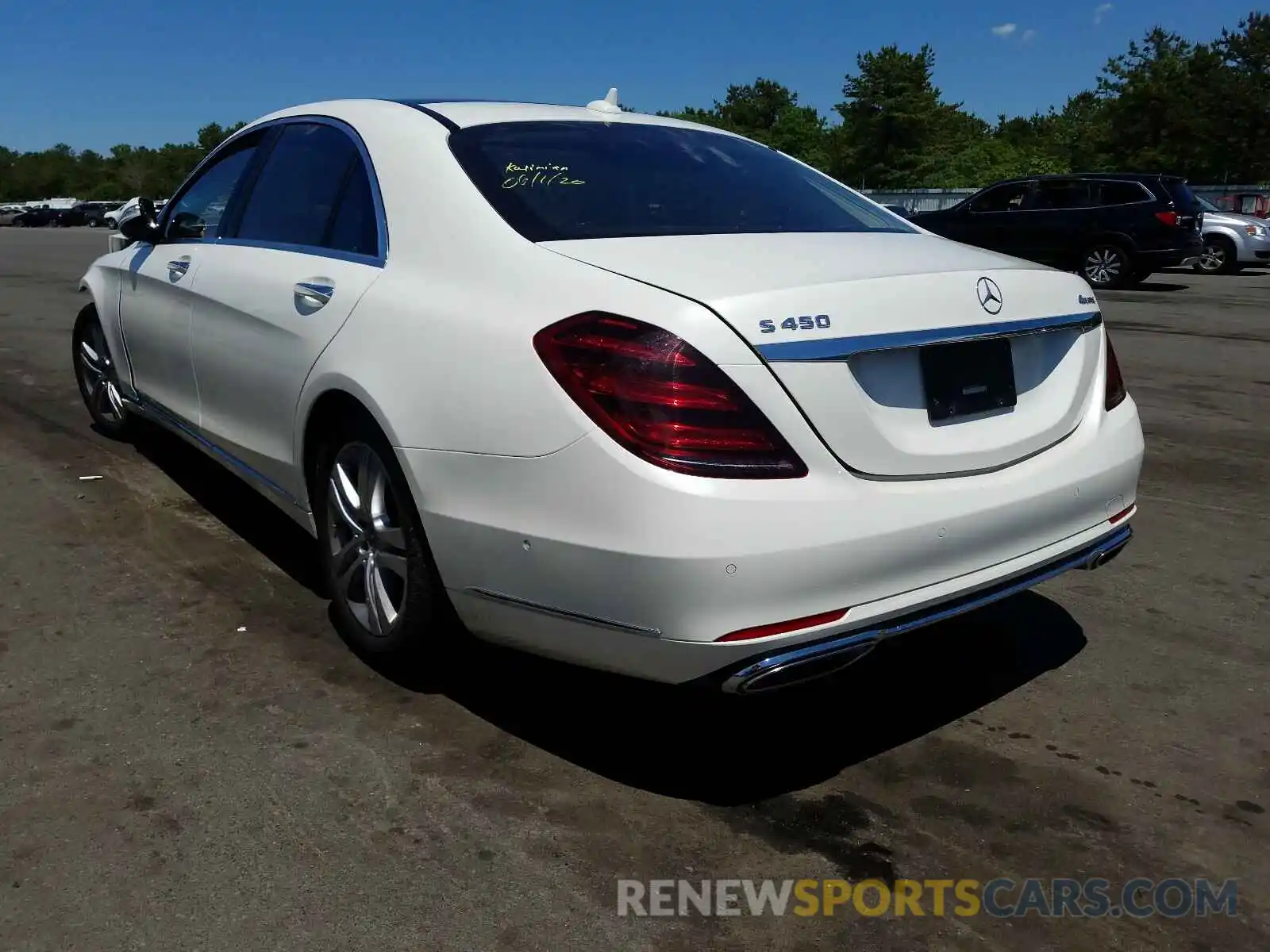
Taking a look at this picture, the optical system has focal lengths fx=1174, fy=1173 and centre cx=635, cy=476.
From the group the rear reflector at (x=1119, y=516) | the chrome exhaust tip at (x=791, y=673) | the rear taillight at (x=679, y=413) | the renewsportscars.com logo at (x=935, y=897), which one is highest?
the rear taillight at (x=679, y=413)

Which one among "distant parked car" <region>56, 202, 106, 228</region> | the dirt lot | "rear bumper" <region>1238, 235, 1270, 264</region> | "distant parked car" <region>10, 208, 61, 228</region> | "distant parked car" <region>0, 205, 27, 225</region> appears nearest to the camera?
the dirt lot

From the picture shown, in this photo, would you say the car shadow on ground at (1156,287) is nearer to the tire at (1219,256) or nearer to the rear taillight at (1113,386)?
the tire at (1219,256)

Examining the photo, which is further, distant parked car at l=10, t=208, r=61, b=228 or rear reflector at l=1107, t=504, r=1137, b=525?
distant parked car at l=10, t=208, r=61, b=228

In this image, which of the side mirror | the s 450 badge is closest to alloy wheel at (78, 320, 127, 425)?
the side mirror

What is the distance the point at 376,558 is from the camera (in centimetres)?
335

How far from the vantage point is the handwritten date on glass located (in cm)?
322

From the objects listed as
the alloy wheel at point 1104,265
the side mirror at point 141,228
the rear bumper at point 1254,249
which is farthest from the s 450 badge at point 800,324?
the rear bumper at point 1254,249

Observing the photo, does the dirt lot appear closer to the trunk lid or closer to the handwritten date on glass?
the trunk lid

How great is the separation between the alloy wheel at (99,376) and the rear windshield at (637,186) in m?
3.33

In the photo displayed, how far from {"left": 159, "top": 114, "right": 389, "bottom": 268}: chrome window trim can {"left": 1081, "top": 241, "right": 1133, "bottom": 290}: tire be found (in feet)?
50.9

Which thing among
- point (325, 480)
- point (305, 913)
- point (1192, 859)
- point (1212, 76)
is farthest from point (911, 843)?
point (1212, 76)

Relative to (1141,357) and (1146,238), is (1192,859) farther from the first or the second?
(1146,238)

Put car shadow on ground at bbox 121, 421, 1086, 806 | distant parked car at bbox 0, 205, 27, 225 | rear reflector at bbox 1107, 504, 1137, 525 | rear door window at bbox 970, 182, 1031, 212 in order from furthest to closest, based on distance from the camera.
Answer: distant parked car at bbox 0, 205, 27, 225 → rear door window at bbox 970, 182, 1031, 212 → rear reflector at bbox 1107, 504, 1137, 525 → car shadow on ground at bbox 121, 421, 1086, 806

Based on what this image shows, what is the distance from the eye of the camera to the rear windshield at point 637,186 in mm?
3088
